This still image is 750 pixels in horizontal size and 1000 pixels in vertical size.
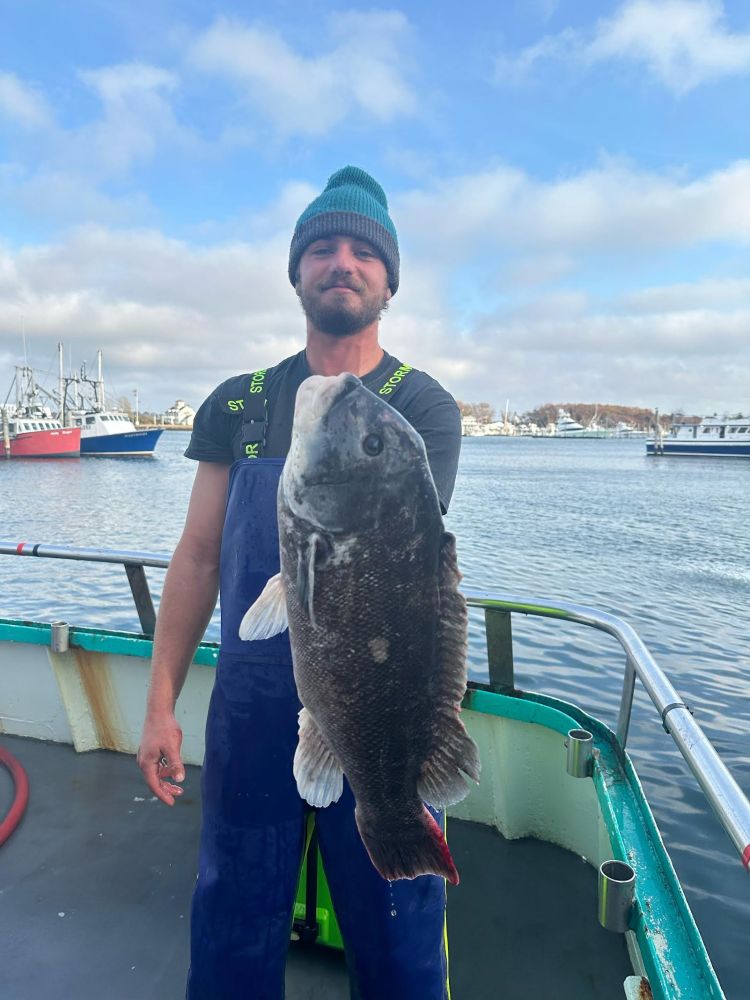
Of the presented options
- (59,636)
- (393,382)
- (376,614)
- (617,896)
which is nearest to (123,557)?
(59,636)

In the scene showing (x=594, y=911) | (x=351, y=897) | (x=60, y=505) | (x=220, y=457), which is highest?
(x=220, y=457)

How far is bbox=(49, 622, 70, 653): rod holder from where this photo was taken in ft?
13.9

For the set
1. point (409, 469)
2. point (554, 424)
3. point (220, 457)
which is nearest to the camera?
point (409, 469)

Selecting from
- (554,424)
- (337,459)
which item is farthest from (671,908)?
(554,424)

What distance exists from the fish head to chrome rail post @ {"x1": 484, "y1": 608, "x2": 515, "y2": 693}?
1831 mm

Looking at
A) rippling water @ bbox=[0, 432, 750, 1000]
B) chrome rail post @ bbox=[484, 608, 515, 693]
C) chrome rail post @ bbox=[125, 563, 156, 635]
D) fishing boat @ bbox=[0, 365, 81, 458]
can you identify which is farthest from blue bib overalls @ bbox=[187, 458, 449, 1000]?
fishing boat @ bbox=[0, 365, 81, 458]

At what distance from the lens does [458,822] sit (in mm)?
3938

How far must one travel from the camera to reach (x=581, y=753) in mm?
2973

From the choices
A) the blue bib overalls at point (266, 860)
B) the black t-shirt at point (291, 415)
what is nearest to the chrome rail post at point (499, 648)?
the black t-shirt at point (291, 415)

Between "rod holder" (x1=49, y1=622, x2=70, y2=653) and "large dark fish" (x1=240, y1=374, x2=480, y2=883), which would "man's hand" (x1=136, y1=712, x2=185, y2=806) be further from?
"rod holder" (x1=49, y1=622, x2=70, y2=653)

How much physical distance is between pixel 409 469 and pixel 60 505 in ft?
114

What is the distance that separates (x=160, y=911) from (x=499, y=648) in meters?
2.22

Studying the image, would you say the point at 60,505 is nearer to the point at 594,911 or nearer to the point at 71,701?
the point at 71,701

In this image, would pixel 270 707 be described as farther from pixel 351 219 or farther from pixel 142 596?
pixel 142 596
